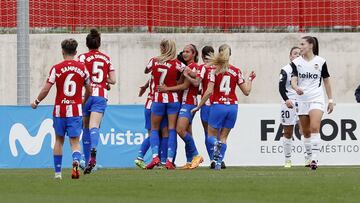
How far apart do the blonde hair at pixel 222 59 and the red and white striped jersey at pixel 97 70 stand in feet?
5.94

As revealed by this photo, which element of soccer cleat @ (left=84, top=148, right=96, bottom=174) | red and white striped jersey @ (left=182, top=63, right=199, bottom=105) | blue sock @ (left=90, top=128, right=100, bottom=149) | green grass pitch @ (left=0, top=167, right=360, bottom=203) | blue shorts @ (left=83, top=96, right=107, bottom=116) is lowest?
green grass pitch @ (left=0, top=167, right=360, bottom=203)

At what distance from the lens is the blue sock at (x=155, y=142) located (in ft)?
59.5

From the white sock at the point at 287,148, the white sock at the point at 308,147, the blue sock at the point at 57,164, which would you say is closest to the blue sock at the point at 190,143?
the white sock at the point at 287,148

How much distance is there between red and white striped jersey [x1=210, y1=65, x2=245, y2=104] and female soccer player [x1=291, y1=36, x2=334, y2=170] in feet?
3.88

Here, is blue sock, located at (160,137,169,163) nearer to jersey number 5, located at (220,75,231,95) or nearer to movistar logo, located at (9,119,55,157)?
jersey number 5, located at (220,75,231,95)

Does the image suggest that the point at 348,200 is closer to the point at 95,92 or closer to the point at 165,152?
the point at 95,92

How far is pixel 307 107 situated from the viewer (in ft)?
55.8

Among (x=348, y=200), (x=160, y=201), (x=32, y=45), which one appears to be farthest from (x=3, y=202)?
(x=32, y=45)

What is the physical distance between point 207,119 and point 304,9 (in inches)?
295

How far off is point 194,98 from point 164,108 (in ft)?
1.64

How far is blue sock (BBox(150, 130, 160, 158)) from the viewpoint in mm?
18125

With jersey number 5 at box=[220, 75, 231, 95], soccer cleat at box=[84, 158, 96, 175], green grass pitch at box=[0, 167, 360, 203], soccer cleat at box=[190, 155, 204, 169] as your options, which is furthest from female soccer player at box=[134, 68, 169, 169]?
green grass pitch at box=[0, 167, 360, 203]

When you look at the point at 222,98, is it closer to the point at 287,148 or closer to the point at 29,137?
the point at 287,148

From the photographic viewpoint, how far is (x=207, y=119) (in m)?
18.6
